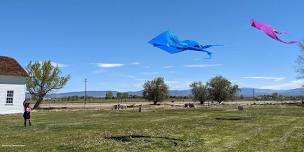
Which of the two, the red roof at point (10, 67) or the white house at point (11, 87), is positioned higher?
the red roof at point (10, 67)

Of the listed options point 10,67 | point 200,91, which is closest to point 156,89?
point 200,91

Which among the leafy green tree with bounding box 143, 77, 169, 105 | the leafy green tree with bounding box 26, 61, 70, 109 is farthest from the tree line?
the leafy green tree with bounding box 26, 61, 70, 109

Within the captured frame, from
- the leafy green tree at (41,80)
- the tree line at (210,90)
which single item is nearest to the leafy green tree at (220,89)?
the tree line at (210,90)

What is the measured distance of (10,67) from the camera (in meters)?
53.3

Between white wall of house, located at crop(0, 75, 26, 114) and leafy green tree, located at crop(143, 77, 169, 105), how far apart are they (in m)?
52.4

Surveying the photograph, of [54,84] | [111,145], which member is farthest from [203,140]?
[54,84]

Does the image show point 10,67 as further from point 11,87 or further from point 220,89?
point 220,89

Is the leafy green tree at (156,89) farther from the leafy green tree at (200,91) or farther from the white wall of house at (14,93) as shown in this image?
the white wall of house at (14,93)

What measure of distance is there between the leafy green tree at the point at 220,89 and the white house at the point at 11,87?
193 feet

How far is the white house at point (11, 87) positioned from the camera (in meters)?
50.3

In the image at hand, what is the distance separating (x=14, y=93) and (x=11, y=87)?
82cm

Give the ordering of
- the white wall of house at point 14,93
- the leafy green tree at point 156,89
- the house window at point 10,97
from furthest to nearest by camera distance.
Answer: the leafy green tree at point 156,89 → the house window at point 10,97 → the white wall of house at point 14,93

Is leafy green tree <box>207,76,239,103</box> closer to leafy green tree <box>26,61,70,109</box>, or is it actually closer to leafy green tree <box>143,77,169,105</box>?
leafy green tree <box>143,77,169,105</box>

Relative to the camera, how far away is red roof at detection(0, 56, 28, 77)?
5122 centimetres
